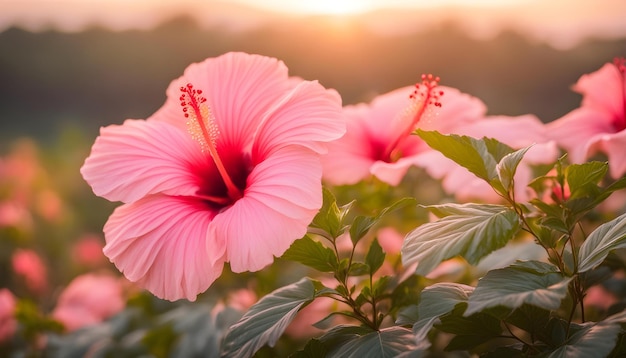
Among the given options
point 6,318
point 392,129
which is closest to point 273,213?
point 392,129

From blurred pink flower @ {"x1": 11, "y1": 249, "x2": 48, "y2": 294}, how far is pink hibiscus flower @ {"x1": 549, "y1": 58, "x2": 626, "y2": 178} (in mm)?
1886

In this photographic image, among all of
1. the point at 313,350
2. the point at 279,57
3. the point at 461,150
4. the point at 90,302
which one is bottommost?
the point at 90,302

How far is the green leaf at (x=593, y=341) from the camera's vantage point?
646 millimetres

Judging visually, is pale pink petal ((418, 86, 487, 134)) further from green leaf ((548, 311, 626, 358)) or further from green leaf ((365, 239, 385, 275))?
green leaf ((548, 311, 626, 358))

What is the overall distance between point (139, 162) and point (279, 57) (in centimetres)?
437

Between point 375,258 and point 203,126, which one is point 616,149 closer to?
point 375,258

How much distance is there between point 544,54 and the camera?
5.18 m

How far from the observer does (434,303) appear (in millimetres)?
735

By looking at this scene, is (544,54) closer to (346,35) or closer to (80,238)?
(346,35)

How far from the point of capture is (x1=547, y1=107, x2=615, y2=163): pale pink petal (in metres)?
1.16

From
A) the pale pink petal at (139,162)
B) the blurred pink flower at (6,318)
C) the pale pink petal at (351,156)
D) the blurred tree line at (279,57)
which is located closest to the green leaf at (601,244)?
the pale pink petal at (351,156)

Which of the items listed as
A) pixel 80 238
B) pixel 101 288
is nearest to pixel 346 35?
pixel 80 238

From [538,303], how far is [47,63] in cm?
613

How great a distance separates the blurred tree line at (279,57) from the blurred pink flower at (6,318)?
8.90ft
